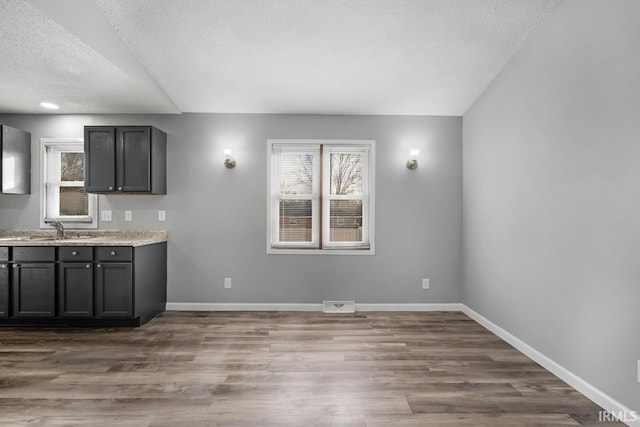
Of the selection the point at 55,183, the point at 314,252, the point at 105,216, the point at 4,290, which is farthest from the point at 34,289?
the point at 314,252

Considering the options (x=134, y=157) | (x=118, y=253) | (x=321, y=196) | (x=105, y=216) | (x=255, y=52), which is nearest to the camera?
(x=255, y=52)

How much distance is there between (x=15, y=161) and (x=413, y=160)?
4.69 m

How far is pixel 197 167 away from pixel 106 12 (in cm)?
190

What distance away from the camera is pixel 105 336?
3.57 metres

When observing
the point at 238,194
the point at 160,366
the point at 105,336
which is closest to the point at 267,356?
the point at 160,366

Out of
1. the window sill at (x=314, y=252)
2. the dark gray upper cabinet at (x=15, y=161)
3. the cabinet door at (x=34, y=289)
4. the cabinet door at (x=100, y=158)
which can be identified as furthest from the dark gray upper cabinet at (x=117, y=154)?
the window sill at (x=314, y=252)

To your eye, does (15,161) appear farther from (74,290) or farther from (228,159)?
(228,159)

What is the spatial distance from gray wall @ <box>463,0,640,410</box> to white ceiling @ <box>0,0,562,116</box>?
1.55 ft

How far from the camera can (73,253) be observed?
3754mm

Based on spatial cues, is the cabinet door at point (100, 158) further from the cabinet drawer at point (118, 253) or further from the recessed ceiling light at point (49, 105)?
the cabinet drawer at point (118, 253)

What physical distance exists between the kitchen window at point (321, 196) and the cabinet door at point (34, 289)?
2369mm

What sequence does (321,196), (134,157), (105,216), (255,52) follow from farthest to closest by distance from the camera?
(321,196)
(105,216)
(134,157)
(255,52)

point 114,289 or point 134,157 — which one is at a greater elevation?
point 134,157

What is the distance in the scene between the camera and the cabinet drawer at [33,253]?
12.3ft
